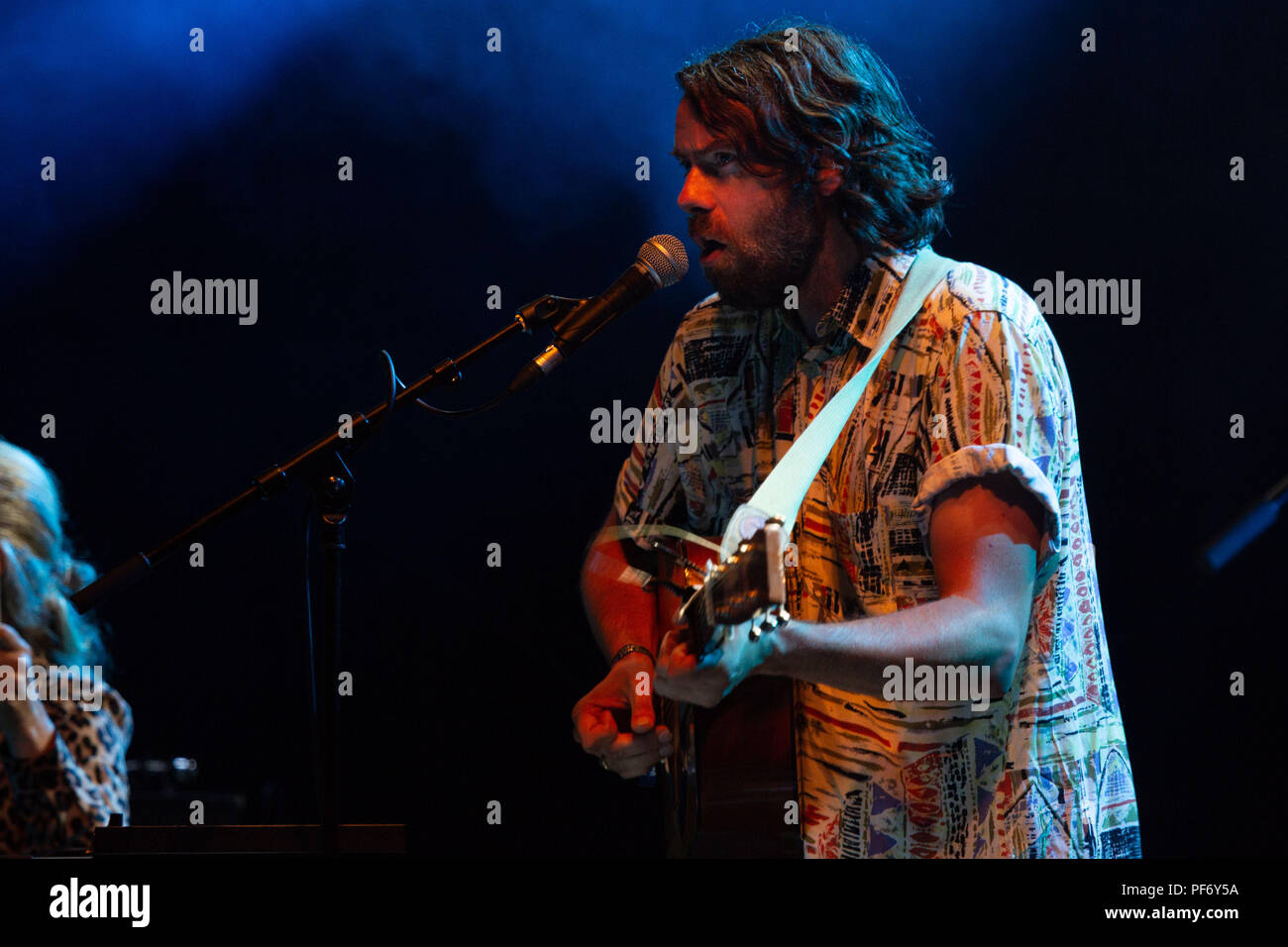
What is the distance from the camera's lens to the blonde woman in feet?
9.37

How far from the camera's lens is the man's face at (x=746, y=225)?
2.21m

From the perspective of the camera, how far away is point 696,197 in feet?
7.34

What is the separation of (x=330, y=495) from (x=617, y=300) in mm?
637

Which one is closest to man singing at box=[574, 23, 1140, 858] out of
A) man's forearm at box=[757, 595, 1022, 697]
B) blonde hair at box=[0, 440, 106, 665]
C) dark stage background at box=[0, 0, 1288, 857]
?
man's forearm at box=[757, 595, 1022, 697]

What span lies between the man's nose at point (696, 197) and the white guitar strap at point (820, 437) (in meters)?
0.39

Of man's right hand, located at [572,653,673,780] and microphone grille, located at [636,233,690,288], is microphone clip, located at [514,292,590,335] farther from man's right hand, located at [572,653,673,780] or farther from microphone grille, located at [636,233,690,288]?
man's right hand, located at [572,653,673,780]

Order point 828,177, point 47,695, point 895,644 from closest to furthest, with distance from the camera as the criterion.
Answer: point 895,644 → point 828,177 → point 47,695

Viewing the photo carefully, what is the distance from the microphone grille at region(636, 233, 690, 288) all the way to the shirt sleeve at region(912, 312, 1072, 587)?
0.57 m

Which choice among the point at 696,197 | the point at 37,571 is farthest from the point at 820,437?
the point at 37,571

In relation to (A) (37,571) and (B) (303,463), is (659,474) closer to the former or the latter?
(B) (303,463)

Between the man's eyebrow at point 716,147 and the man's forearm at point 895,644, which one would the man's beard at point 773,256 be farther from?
the man's forearm at point 895,644

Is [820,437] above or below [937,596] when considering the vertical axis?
above

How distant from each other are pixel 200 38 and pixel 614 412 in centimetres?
149

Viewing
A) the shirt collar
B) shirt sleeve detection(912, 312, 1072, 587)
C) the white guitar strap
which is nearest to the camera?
shirt sleeve detection(912, 312, 1072, 587)
